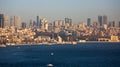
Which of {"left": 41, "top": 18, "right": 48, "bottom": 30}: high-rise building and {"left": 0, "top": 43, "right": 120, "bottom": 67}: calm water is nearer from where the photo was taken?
{"left": 0, "top": 43, "right": 120, "bottom": 67}: calm water

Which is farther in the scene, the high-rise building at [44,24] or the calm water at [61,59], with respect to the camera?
the high-rise building at [44,24]

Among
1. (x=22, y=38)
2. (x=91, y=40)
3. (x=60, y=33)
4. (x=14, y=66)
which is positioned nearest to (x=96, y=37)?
(x=91, y=40)

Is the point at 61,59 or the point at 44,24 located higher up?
the point at 44,24

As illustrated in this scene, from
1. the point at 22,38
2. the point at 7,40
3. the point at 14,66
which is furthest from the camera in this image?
the point at 22,38

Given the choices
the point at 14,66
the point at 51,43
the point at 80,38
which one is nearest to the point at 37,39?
the point at 51,43

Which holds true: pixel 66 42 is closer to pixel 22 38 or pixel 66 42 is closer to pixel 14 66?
pixel 22 38

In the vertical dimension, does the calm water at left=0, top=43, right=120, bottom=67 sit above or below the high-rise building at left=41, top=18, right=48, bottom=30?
below

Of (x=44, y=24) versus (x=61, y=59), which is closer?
(x=61, y=59)

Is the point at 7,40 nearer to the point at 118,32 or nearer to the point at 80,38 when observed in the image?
the point at 80,38

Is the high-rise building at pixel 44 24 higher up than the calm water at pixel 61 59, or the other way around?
the high-rise building at pixel 44 24

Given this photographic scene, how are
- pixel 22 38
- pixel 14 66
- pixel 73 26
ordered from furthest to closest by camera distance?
pixel 73 26 → pixel 22 38 → pixel 14 66

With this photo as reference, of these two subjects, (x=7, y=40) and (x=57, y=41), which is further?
(x=57, y=41)
